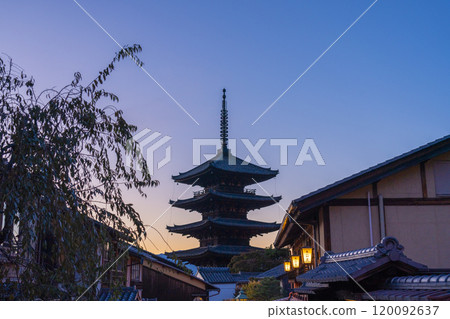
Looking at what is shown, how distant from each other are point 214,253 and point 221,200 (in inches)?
168

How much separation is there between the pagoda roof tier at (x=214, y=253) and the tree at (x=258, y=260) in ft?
2.42

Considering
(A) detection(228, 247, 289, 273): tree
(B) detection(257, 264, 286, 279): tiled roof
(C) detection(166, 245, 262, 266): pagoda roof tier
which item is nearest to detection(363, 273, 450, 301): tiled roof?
(B) detection(257, 264, 286, 279): tiled roof

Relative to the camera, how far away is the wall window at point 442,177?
11.5 metres

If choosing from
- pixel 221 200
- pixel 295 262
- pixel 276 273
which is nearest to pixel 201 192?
pixel 221 200

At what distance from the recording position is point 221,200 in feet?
134

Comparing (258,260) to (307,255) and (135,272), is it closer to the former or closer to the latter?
(135,272)

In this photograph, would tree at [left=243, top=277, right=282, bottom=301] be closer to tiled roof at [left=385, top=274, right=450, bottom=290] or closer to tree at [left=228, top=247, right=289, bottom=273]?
tree at [left=228, top=247, right=289, bottom=273]

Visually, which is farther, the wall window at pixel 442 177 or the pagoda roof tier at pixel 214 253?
the pagoda roof tier at pixel 214 253

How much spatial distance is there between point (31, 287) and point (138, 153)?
1713mm

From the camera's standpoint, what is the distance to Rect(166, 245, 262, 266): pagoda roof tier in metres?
40.3

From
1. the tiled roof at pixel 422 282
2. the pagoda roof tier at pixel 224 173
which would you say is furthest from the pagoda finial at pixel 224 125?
the tiled roof at pixel 422 282

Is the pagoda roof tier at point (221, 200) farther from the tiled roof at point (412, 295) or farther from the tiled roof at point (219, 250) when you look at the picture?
the tiled roof at point (412, 295)

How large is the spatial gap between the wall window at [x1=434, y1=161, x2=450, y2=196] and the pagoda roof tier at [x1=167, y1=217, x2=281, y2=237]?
28.2 m
